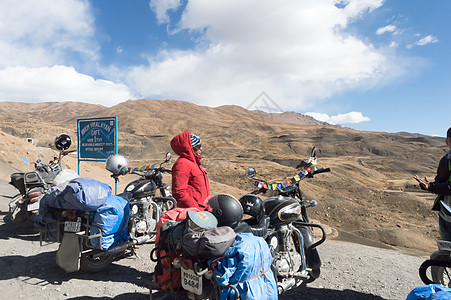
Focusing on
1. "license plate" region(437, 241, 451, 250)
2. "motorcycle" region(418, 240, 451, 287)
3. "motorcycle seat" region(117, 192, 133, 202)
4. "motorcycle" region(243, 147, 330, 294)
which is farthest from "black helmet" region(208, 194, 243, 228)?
"motorcycle seat" region(117, 192, 133, 202)

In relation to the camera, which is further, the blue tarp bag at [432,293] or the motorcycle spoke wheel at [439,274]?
the motorcycle spoke wheel at [439,274]

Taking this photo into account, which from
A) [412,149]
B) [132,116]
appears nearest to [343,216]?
[412,149]

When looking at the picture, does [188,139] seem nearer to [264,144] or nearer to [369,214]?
[369,214]

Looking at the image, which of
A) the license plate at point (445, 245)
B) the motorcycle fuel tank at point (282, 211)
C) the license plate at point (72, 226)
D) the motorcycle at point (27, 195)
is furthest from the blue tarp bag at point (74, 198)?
the license plate at point (445, 245)

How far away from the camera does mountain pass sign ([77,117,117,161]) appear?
8648 mm

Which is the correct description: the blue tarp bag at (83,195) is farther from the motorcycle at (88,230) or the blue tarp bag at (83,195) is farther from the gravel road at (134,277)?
the gravel road at (134,277)

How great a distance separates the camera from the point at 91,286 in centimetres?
405

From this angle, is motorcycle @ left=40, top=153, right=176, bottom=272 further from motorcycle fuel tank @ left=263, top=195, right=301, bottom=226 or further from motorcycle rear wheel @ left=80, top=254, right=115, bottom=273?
motorcycle fuel tank @ left=263, top=195, right=301, bottom=226

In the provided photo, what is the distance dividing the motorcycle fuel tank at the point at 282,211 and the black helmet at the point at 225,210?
76cm

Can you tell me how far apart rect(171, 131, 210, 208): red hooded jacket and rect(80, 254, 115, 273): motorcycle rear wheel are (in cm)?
160

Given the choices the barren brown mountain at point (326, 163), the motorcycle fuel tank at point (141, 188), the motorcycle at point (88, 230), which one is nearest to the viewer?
the motorcycle at point (88, 230)

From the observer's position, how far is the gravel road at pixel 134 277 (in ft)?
12.7

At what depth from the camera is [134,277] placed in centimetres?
438

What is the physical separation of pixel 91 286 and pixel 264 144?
4838cm
